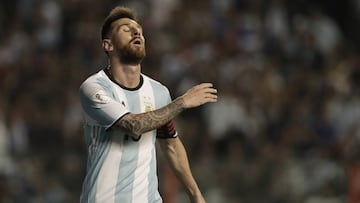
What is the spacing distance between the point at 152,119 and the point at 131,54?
1.69ft

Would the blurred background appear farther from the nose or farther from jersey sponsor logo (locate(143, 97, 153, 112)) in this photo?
the nose

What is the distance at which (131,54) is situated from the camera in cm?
729

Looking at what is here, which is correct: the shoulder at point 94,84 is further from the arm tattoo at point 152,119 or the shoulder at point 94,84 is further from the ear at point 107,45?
the arm tattoo at point 152,119

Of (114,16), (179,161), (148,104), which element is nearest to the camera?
(148,104)

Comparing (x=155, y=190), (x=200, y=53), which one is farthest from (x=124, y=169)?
(x=200, y=53)

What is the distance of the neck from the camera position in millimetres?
7348

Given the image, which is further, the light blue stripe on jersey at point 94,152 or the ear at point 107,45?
the ear at point 107,45

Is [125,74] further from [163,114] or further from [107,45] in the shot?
[163,114]

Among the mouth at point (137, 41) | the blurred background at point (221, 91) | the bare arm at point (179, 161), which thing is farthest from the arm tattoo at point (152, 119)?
the blurred background at point (221, 91)

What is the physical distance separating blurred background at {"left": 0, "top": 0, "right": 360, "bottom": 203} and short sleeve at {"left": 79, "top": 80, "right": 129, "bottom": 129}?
498cm

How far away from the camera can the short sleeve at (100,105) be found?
279 inches

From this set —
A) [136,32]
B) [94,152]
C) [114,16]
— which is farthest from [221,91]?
[94,152]

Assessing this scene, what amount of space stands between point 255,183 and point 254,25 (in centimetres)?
390

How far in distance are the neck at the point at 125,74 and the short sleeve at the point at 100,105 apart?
0.47ft
